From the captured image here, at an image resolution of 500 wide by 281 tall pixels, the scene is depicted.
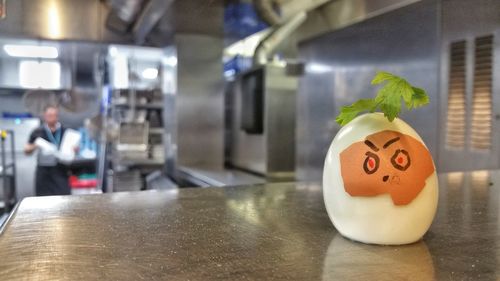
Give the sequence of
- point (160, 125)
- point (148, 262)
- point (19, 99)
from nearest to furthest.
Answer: point (148, 262) → point (160, 125) → point (19, 99)

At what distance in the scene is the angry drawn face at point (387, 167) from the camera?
522 mm

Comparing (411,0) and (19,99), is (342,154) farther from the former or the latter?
(19,99)

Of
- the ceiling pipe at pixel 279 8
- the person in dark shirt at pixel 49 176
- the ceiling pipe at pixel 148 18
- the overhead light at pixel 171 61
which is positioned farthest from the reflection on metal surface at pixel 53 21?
the person in dark shirt at pixel 49 176

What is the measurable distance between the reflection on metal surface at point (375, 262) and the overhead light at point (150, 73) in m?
4.13

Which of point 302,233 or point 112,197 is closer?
point 302,233

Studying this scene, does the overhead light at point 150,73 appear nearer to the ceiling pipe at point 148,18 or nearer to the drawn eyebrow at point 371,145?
the ceiling pipe at point 148,18

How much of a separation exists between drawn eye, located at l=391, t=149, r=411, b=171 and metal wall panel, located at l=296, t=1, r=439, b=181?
968mm

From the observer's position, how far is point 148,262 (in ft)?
1.43

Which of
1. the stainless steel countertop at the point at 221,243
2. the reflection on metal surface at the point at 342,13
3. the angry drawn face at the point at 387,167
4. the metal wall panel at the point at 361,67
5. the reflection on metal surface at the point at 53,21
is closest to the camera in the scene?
the stainless steel countertop at the point at 221,243

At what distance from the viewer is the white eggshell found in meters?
0.53

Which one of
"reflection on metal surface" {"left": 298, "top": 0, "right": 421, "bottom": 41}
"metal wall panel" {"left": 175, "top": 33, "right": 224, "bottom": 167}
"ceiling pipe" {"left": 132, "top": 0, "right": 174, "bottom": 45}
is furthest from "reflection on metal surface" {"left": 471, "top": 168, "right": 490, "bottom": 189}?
"metal wall panel" {"left": 175, "top": 33, "right": 224, "bottom": 167}

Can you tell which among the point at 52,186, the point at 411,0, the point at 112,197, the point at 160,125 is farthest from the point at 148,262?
the point at 160,125

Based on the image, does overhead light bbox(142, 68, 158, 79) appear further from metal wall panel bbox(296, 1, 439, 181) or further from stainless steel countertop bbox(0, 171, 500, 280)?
stainless steel countertop bbox(0, 171, 500, 280)

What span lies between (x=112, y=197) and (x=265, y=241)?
43 cm
